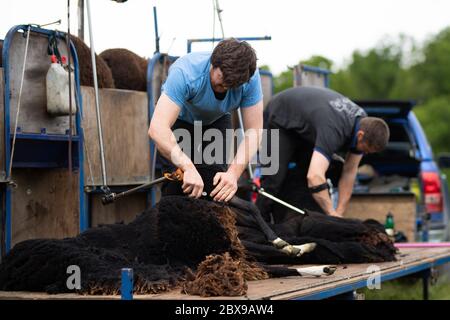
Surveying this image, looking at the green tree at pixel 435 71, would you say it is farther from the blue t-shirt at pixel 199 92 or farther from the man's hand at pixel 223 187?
the man's hand at pixel 223 187

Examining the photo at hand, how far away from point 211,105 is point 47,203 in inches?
58.6

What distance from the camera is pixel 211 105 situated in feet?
18.1

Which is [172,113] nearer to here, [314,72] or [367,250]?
[367,250]

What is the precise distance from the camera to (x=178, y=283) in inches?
179

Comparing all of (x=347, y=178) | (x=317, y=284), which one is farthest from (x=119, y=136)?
(x=317, y=284)

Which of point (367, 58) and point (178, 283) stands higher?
point (367, 58)

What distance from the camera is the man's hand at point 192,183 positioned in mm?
4879

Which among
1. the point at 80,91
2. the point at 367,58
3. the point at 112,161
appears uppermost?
the point at 367,58

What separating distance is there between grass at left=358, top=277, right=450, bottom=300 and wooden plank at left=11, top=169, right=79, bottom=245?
3.22 metres

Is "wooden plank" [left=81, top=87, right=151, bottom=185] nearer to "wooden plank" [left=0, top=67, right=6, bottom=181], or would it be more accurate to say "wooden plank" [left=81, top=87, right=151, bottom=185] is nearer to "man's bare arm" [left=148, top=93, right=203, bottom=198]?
"wooden plank" [left=0, top=67, right=6, bottom=181]

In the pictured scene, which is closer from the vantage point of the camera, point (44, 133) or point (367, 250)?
point (44, 133)

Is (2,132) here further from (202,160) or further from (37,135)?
(202,160)

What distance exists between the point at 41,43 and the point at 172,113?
130 cm
